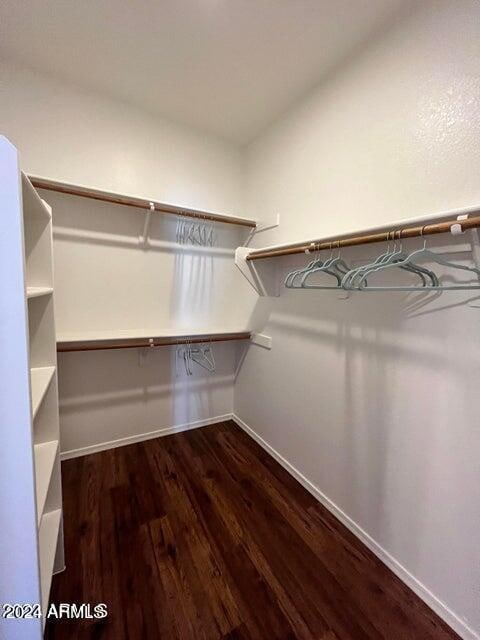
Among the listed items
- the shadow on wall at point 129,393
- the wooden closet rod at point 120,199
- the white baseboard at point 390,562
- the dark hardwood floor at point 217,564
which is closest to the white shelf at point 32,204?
the wooden closet rod at point 120,199

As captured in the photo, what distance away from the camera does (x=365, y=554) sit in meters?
1.42

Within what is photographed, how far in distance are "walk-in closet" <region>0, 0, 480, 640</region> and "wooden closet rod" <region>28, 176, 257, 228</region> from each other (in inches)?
0.6

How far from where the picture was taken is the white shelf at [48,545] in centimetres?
98

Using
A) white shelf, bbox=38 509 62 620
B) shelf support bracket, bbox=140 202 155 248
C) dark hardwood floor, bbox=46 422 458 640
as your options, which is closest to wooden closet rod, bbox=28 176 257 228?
shelf support bracket, bbox=140 202 155 248

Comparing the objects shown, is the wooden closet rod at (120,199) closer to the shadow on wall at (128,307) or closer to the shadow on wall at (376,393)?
the shadow on wall at (128,307)

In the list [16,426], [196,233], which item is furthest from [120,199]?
[16,426]

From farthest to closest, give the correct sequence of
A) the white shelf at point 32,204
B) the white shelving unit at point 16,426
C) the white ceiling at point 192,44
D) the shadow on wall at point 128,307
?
the shadow on wall at point 128,307 → the white ceiling at point 192,44 → the white shelf at point 32,204 → the white shelving unit at point 16,426

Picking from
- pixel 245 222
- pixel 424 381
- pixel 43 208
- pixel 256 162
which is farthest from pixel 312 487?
pixel 256 162

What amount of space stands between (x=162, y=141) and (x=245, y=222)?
0.89 metres

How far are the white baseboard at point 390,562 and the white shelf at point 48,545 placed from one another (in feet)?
4.64

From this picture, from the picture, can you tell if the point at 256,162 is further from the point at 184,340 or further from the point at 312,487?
the point at 312,487

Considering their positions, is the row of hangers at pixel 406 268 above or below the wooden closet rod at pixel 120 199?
below

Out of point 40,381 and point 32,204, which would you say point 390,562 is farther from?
point 32,204

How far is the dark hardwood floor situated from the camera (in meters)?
1.11
